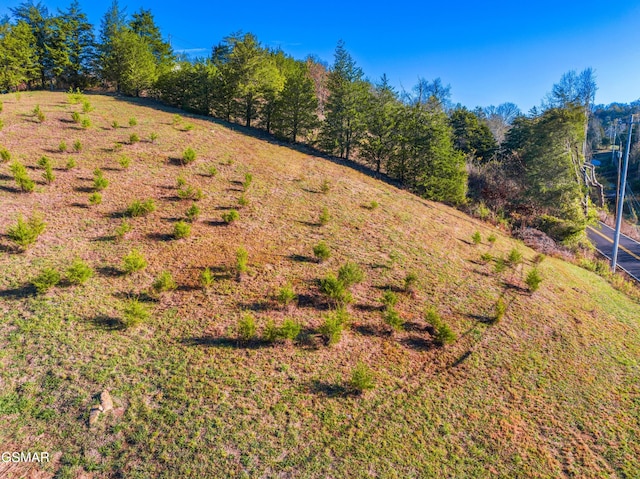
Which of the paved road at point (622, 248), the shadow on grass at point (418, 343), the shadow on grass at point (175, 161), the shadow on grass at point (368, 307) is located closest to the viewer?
the shadow on grass at point (418, 343)

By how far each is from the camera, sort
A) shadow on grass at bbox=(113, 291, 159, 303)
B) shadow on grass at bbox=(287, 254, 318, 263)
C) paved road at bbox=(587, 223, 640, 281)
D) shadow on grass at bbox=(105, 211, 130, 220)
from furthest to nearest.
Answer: paved road at bbox=(587, 223, 640, 281), shadow on grass at bbox=(105, 211, 130, 220), shadow on grass at bbox=(287, 254, 318, 263), shadow on grass at bbox=(113, 291, 159, 303)

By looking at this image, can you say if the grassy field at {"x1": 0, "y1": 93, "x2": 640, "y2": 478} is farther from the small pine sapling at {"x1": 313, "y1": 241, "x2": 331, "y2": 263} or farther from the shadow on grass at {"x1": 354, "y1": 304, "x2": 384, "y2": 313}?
the small pine sapling at {"x1": 313, "y1": 241, "x2": 331, "y2": 263}

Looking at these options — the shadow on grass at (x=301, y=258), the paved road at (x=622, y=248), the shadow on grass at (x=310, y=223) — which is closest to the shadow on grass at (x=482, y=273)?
the shadow on grass at (x=301, y=258)

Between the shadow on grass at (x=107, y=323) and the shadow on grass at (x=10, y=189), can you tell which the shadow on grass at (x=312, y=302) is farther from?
the shadow on grass at (x=10, y=189)

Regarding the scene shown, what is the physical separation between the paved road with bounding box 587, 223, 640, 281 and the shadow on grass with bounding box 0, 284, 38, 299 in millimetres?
26217

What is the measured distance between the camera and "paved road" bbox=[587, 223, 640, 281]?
1867 cm

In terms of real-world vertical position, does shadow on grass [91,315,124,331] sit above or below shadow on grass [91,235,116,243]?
below

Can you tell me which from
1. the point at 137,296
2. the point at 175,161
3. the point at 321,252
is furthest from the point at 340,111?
the point at 137,296

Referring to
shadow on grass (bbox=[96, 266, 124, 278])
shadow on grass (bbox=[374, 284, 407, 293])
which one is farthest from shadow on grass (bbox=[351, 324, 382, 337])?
shadow on grass (bbox=[96, 266, 124, 278])

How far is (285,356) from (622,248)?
94.0 feet

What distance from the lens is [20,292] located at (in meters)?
7.04

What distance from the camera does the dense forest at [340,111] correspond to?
Answer: 2113 centimetres

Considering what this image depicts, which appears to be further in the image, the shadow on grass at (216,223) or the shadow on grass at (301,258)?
the shadow on grass at (216,223)

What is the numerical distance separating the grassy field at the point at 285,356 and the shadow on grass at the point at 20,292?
0.05m
